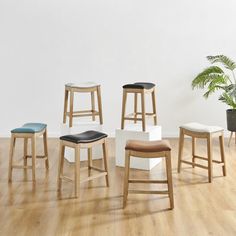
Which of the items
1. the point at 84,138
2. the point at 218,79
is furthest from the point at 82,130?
the point at 218,79

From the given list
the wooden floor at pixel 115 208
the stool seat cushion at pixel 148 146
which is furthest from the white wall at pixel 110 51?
the stool seat cushion at pixel 148 146

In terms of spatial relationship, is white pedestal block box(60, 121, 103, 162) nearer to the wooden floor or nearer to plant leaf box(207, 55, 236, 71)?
the wooden floor

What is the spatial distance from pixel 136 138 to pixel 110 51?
6.79 feet

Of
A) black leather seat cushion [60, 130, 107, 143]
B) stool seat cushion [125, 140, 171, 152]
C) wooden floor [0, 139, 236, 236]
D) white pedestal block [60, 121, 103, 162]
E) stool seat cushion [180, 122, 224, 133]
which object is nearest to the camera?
wooden floor [0, 139, 236, 236]

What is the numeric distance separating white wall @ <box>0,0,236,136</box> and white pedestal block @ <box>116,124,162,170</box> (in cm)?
163

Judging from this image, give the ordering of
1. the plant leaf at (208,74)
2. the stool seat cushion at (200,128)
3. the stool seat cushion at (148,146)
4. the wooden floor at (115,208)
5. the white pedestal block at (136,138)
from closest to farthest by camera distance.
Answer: the wooden floor at (115,208) → the stool seat cushion at (148,146) → the stool seat cushion at (200,128) → the white pedestal block at (136,138) → the plant leaf at (208,74)

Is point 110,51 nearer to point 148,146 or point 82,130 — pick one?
point 82,130

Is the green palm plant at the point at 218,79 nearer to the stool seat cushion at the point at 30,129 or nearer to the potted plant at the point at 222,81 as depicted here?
the potted plant at the point at 222,81

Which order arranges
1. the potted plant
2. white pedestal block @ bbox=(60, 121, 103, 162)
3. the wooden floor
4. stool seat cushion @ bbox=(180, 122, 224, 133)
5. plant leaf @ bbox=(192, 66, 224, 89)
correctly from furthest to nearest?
1. plant leaf @ bbox=(192, 66, 224, 89)
2. the potted plant
3. white pedestal block @ bbox=(60, 121, 103, 162)
4. stool seat cushion @ bbox=(180, 122, 224, 133)
5. the wooden floor

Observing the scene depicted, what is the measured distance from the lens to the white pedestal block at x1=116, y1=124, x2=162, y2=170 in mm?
5059

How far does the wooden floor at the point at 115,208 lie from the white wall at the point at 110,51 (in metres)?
1.95

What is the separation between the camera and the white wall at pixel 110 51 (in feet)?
21.8

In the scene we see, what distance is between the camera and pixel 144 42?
22.0 ft

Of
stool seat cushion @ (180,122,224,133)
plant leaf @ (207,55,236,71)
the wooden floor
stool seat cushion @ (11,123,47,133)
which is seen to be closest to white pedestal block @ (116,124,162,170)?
the wooden floor
